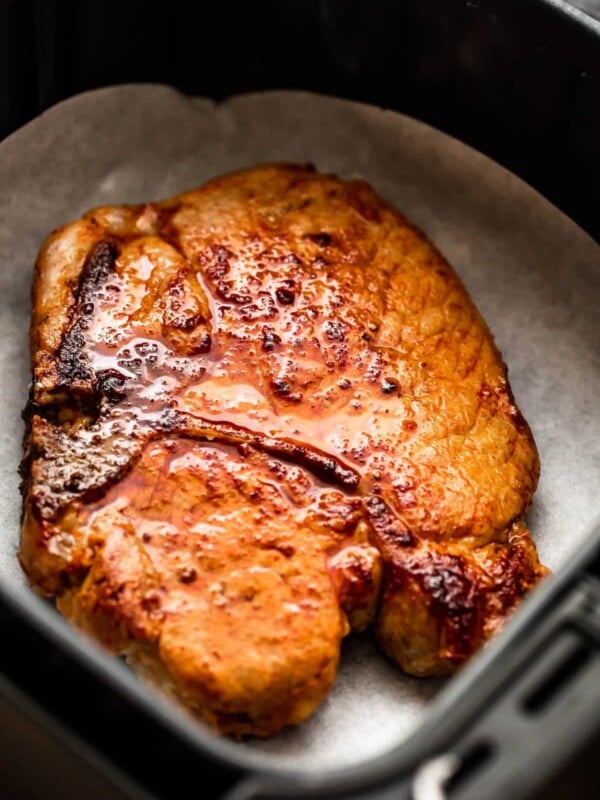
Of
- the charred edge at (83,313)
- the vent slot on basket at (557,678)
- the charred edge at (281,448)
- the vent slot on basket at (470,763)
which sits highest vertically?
the vent slot on basket at (557,678)

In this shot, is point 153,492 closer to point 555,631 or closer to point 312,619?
point 312,619

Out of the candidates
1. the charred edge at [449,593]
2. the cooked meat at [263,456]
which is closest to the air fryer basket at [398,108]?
the cooked meat at [263,456]

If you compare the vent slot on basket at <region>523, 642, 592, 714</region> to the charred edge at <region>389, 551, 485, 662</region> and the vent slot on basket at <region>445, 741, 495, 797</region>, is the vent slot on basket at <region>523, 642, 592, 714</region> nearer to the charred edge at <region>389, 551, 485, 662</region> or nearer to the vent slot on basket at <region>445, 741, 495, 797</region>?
the vent slot on basket at <region>445, 741, 495, 797</region>

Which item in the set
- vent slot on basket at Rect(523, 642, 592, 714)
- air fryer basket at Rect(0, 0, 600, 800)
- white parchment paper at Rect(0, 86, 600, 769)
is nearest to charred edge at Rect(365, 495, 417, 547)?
white parchment paper at Rect(0, 86, 600, 769)

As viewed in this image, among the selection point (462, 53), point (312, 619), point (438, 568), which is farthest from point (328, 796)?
point (462, 53)

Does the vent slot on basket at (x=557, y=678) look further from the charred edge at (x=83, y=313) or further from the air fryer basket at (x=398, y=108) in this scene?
the charred edge at (x=83, y=313)

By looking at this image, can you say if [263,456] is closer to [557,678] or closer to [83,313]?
[83,313]

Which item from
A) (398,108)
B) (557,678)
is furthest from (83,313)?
(557,678)
